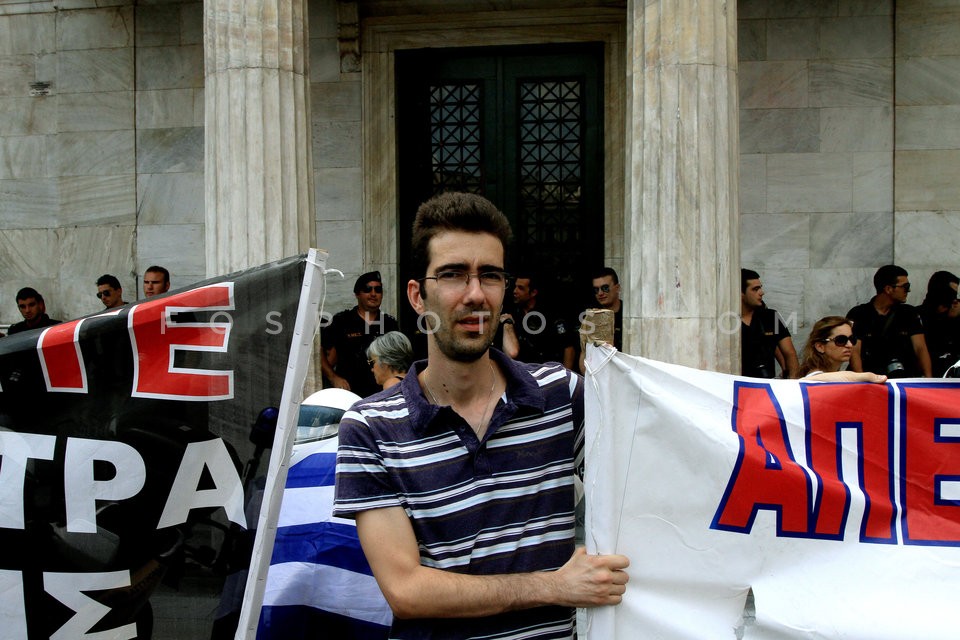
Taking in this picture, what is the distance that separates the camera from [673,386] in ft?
9.45

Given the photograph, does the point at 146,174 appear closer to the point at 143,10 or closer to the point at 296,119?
the point at 143,10

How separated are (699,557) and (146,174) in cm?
1059

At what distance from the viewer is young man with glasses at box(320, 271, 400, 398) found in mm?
8789

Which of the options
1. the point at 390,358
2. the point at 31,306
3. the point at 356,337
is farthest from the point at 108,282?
the point at 390,358

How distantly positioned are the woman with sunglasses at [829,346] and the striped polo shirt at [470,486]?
3.61 m

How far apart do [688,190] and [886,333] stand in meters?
2.58

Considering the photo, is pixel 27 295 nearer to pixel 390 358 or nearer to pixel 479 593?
pixel 390 358

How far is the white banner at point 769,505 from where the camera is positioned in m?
2.73

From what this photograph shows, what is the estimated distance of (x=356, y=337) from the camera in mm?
8898

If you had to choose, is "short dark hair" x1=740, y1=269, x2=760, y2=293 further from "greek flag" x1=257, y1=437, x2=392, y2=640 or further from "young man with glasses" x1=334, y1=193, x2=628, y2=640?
"young man with glasses" x1=334, y1=193, x2=628, y2=640

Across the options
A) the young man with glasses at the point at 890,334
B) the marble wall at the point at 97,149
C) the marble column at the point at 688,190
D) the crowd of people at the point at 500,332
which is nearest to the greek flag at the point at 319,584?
the crowd of people at the point at 500,332

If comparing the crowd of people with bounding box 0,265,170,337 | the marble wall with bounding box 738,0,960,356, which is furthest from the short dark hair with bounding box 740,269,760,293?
the crowd of people with bounding box 0,265,170,337

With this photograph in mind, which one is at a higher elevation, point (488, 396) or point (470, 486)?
point (488, 396)

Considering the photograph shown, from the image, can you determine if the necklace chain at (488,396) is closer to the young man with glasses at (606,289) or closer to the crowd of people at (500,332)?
the crowd of people at (500,332)
